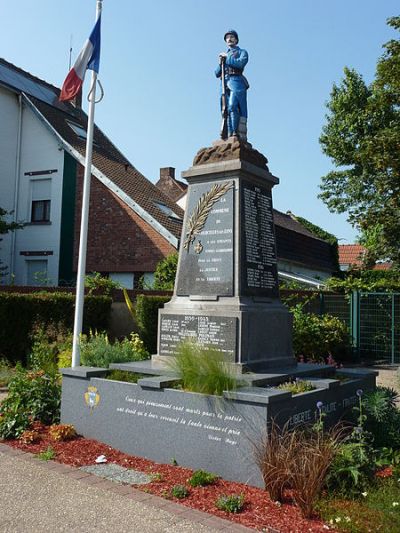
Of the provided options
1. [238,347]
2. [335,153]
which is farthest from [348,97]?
[238,347]

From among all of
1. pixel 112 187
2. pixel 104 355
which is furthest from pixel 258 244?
pixel 112 187

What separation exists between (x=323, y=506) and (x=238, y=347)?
2298 millimetres

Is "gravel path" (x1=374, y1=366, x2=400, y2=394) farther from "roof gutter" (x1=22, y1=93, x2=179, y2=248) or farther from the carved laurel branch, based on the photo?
"roof gutter" (x1=22, y1=93, x2=179, y2=248)

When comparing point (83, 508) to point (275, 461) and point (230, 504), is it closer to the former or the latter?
point (230, 504)

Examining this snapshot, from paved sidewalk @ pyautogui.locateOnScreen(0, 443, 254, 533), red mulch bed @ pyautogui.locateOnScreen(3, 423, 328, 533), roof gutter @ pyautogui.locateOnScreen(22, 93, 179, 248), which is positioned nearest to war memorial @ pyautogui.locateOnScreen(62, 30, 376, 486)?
red mulch bed @ pyautogui.locateOnScreen(3, 423, 328, 533)

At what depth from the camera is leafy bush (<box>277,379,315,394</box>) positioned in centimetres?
568

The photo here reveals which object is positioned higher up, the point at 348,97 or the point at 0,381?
the point at 348,97

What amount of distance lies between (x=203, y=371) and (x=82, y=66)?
648cm

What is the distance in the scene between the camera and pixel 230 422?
503 centimetres

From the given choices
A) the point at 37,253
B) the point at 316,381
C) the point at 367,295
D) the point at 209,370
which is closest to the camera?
the point at 209,370

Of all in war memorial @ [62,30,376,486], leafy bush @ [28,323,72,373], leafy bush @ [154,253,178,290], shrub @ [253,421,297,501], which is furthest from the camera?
leafy bush @ [154,253,178,290]

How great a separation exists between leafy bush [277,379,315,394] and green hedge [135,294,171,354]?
789 cm

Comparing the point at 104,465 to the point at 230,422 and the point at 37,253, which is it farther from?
the point at 37,253

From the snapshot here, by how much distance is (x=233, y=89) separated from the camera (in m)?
7.63
